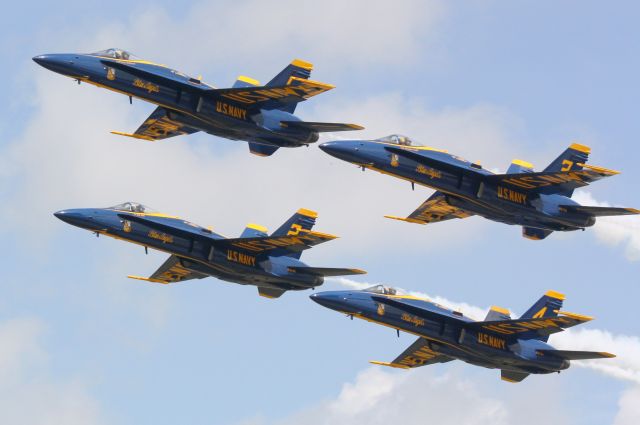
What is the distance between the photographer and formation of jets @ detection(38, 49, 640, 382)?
138500mm

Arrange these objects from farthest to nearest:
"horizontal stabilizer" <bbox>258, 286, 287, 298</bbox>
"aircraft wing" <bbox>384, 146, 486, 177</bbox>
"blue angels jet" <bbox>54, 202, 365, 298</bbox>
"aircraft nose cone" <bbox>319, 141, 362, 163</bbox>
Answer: "horizontal stabilizer" <bbox>258, 286, 287, 298</bbox>, "aircraft wing" <bbox>384, 146, 486, 177</bbox>, "aircraft nose cone" <bbox>319, 141, 362, 163</bbox>, "blue angels jet" <bbox>54, 202, 365, 298</bbox>

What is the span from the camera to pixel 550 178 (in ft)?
463

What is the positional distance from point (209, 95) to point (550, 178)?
68.5ft

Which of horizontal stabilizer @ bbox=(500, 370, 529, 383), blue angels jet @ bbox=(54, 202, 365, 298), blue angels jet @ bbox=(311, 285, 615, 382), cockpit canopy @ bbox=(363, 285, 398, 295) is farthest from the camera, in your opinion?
horizontal stabilizer @ bbox=(500, 370, 529, 383)

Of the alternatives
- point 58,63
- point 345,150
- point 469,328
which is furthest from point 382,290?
point 58,63

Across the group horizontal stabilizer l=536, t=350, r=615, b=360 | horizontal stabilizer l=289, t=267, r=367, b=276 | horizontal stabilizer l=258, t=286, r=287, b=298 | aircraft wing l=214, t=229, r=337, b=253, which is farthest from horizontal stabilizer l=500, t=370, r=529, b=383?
aircraft wing l=214, t=229, r=337, b=253

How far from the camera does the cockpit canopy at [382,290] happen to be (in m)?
140

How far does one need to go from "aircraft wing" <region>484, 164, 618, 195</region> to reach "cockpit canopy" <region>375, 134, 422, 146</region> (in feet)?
16.3

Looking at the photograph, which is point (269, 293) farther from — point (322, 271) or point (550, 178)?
point (550, 178)

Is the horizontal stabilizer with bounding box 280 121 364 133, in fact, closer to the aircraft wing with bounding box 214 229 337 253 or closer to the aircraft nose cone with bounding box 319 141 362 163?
the aircraft nose cone with bounding box 319 141 362 163

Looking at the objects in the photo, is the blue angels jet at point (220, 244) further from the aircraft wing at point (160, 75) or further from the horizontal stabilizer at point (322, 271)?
the aircraft wing at point (160, 75)

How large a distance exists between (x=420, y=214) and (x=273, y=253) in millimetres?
13535

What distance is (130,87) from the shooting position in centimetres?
13938

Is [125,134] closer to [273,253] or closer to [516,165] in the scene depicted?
[273,253]
